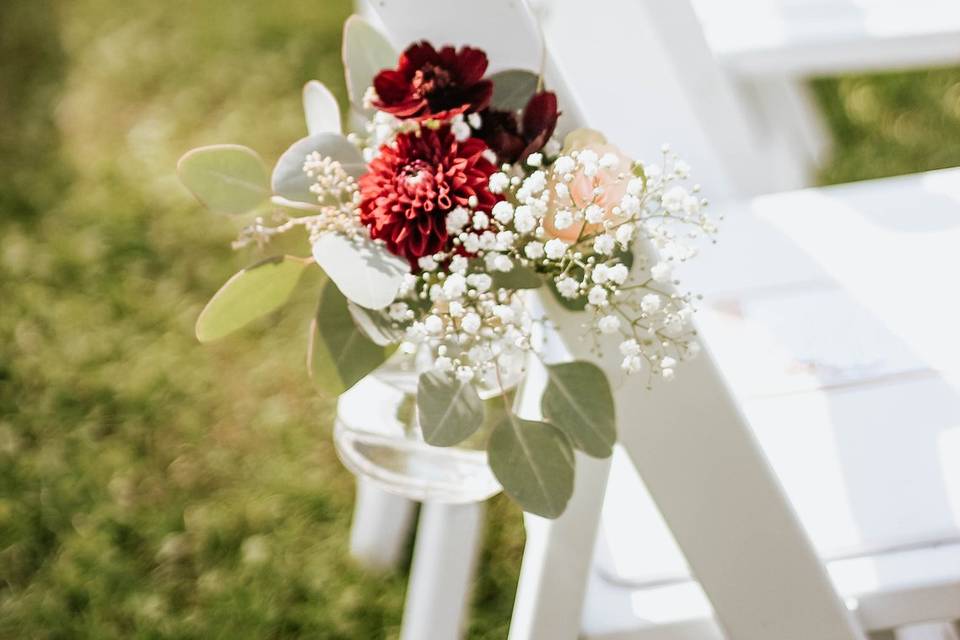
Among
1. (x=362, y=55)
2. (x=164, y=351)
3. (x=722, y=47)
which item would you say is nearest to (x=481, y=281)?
(x=362, y=55)

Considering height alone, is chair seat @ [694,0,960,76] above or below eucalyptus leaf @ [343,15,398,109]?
below

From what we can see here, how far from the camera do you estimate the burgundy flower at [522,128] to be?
2.37 feet

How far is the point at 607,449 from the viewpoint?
0.76 meters

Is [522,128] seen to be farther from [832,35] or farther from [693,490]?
[832,35]

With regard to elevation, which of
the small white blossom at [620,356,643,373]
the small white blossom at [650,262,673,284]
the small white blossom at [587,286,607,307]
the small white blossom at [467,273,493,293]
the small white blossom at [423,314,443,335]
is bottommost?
the small white blossom at [620,356,643,373]

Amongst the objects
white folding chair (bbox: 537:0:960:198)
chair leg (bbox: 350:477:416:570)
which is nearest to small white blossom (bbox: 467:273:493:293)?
white folding chair (bbox: 537:0:960:198)

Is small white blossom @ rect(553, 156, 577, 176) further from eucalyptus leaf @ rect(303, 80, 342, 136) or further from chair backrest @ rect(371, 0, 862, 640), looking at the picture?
eucalyptus leaf @ rect(303, 80, 342, 136)

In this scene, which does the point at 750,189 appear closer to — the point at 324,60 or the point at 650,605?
the point at 650,605

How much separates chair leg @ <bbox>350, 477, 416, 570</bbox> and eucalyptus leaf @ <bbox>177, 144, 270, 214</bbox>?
804mm

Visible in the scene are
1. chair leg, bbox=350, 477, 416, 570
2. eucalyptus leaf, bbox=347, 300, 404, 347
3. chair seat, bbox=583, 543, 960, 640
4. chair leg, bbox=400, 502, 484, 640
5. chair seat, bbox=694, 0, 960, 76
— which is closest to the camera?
eucalyptus leaf, bbox=347, 300, 404, 347

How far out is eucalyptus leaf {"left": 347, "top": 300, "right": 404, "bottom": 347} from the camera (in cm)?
79

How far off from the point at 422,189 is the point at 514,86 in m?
0.11

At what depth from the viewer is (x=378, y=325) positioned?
0.79 meters

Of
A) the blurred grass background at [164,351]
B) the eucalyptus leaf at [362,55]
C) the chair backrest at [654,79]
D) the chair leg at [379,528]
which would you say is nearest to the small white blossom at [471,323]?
the eucalyptus leaf at [362,55]
